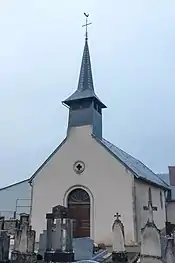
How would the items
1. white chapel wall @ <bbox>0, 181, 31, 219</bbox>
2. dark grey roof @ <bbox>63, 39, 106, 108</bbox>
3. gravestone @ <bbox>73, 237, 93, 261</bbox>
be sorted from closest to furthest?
gravestone @ <bbox>73, 237, 93, 261</bbox> → dark grey roof @ <bbox>63, 39, 106, 108</bbox> → white chapel wall @ <bbox>0, 181, 31, 219</bbox>

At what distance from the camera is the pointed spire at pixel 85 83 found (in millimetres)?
20859

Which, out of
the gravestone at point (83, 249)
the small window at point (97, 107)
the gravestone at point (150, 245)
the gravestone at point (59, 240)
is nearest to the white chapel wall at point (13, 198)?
the small window at point (97, 107)

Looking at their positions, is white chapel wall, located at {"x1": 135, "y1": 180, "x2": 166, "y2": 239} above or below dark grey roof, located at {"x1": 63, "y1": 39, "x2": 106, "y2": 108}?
below

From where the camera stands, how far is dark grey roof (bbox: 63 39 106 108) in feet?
68.4

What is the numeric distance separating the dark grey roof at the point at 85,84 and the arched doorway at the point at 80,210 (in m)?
5.33

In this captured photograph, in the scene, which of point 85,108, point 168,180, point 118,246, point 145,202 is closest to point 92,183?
point 145,202

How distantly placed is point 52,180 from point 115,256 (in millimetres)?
9568

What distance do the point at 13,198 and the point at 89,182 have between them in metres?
13.5

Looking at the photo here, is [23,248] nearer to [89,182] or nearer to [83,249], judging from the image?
[83,249]

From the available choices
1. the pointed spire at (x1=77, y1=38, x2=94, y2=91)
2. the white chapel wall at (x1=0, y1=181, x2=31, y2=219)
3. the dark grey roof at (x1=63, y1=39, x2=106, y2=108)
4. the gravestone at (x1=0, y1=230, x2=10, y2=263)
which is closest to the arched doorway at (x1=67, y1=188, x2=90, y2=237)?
the dark grey roof at (x1=63, y1=39, x2=106, y2=108)

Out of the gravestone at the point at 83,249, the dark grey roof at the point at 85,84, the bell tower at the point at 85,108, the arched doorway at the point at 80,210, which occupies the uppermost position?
the dark grey roof at the point at 85,84

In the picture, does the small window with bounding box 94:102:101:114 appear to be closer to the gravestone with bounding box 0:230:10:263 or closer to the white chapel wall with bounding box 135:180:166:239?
the white chapel wall with bounding box 135:180:166:239

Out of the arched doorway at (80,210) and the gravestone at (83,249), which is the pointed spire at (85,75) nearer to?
the arched doorway at (80,210)

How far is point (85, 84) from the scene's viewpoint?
22.0 metres
